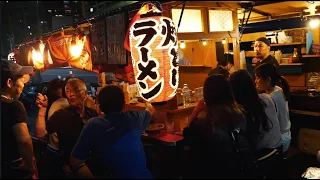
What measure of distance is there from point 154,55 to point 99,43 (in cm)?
304

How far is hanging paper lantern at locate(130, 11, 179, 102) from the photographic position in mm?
4840

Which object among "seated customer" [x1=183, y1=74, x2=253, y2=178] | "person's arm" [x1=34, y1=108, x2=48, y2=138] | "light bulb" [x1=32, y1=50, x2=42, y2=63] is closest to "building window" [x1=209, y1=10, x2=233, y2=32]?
"seated customer" [x1=183, y1=74, x2=253, y2=178]

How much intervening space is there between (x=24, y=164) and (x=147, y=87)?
219cm

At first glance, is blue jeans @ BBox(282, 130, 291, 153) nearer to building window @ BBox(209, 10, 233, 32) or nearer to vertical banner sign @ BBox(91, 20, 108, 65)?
building window @ BBox(209, 10, 233, 32)

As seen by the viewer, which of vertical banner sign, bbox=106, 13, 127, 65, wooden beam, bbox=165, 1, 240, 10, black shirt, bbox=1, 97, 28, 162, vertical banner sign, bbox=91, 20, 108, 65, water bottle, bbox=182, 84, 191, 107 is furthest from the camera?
vertical banner sign, bbox=91, 20, 108, 65

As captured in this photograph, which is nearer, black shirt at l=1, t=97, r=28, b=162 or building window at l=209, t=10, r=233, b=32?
black shirt at l=1, t=97, r=28, b=162

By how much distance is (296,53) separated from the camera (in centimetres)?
1037

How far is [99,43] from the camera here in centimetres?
743

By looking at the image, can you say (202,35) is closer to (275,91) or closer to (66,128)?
(275,91)

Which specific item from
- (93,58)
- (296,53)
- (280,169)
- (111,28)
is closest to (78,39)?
(93,58)

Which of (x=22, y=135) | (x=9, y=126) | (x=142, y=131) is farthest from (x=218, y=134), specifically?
(x=9, y=126)

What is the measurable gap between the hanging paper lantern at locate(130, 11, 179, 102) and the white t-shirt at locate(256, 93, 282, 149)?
1627mm

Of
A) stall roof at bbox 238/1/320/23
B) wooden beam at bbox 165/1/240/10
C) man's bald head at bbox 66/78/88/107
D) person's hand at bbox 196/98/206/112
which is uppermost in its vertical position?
wooden beam at bbox 165/1/240/10

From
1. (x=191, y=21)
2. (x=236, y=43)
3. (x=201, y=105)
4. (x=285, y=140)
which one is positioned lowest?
(x=285, y=140)
